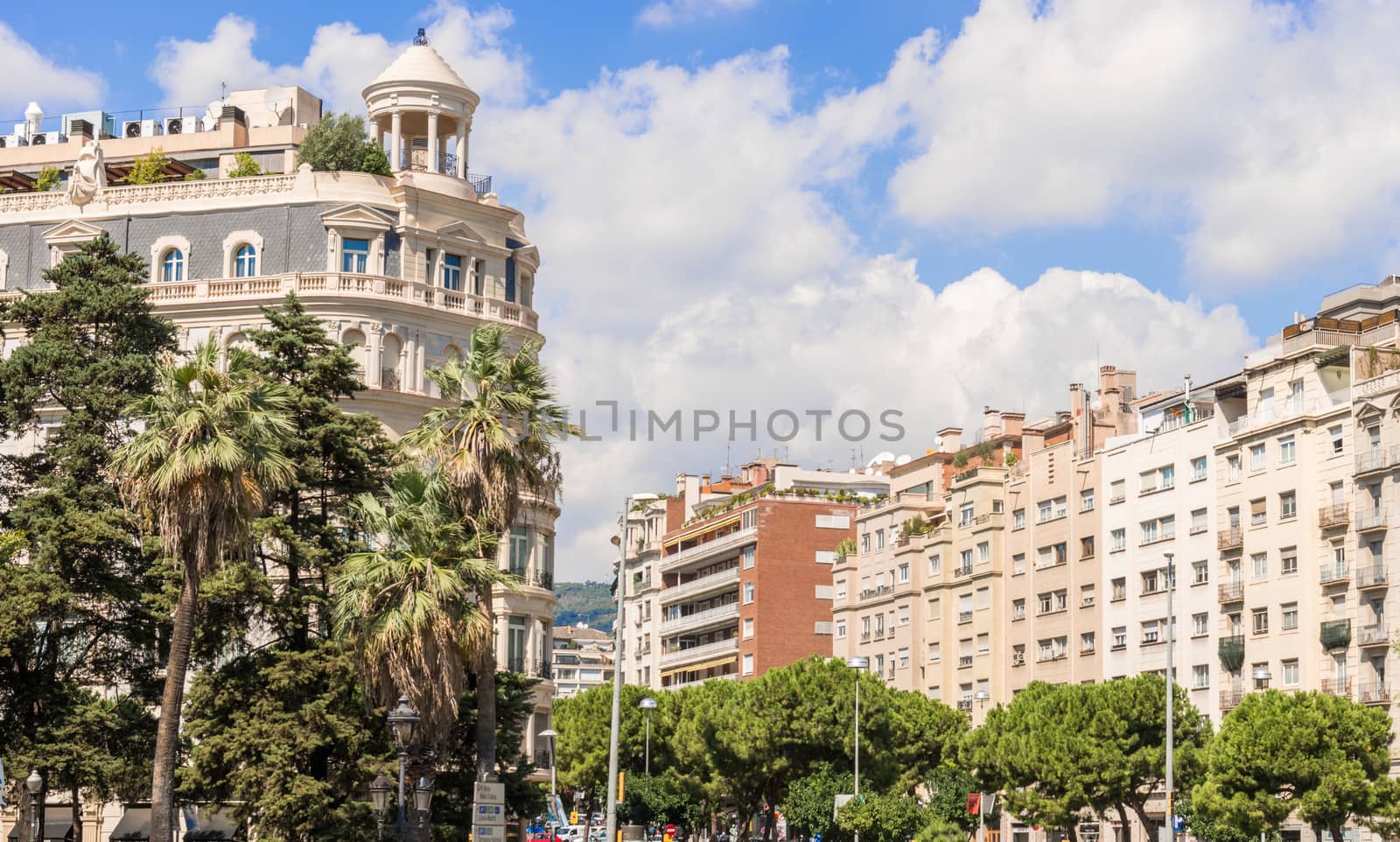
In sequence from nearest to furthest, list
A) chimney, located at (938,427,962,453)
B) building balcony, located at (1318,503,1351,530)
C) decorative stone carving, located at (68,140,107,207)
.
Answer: decorative stone carving, located at (68,140,107,207) < building balcony, located at (1318,503,1351,530) < chimney, located at (938,427,962,453)

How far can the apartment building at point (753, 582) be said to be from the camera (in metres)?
142

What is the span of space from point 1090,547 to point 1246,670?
1583 cm

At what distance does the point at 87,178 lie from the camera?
269 ft

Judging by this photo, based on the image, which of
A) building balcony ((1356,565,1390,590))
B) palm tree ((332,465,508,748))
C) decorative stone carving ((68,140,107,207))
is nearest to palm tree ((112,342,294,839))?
palm tree ((332,465,508,748))

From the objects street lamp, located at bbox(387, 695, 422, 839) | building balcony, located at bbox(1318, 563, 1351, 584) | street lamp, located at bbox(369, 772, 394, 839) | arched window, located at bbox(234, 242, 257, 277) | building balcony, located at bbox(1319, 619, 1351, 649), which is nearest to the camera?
street lamp, located at bbox(387, 695, 422, 839)

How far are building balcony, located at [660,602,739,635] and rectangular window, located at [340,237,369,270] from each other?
240ft

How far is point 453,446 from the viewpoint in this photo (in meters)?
48.0

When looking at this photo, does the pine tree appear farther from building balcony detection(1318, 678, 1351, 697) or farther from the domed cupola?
building balcony detection(1318, 678, 1351, 697)

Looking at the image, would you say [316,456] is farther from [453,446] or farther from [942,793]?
[942,793]

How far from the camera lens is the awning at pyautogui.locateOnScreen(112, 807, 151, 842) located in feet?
218

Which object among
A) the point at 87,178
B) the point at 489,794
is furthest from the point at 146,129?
the point at 489,794

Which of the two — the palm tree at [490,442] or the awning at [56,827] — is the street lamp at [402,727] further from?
the awning at [56,827]

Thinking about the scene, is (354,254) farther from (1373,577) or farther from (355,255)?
(1373,577)

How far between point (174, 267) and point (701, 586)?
79221 mm
